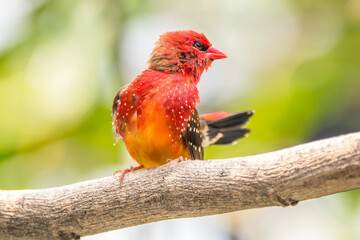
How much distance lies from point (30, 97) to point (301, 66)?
2.83 meters

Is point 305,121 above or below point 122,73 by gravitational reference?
below

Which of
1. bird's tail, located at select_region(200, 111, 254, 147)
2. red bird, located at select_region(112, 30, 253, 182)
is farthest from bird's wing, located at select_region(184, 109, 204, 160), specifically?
bird's tail, located at select_region(200, 111, 254, 147)

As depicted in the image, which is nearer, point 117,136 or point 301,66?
point 117,136

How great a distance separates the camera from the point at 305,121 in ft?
17.4

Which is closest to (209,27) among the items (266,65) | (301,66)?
(266,65)

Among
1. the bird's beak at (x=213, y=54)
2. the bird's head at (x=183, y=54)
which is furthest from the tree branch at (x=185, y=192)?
the bird's beak at (x=213, y=54)

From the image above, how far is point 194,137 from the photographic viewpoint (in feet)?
12.2

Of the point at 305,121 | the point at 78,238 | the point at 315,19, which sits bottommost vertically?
the point at 78,238

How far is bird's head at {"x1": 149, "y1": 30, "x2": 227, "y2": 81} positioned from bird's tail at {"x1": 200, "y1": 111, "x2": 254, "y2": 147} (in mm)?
696

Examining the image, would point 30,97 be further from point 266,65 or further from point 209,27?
point 266,65

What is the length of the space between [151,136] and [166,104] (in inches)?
9.5

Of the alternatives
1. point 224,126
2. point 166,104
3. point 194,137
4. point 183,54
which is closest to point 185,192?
point 166,104

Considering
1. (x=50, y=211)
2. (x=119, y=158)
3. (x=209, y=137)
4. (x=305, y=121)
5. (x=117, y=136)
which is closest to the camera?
(x=50, y=211)

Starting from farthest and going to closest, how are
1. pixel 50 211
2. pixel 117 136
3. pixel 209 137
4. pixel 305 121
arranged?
pixel 305 121 < pixel 209 137 < pixel 117 136 < pixel 50 211
